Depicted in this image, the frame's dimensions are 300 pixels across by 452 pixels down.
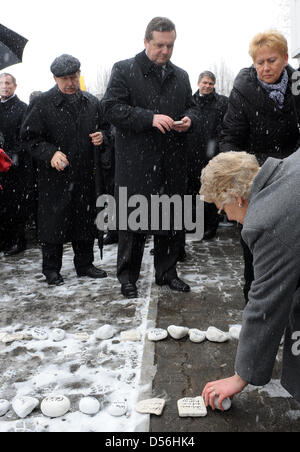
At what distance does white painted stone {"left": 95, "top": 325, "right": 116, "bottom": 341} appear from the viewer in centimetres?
359

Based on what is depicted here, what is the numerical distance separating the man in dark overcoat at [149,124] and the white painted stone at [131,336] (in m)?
0.93

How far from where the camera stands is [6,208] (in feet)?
21.7

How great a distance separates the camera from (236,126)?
12.2ft

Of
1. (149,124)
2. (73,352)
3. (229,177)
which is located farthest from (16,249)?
(229,177)

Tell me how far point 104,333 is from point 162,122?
1.85 m

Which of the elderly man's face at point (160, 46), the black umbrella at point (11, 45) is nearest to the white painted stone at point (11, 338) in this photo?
the elderly man's face at point (160, 46)

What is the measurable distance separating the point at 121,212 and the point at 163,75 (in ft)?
4.33

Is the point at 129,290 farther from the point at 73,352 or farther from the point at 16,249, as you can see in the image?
the point at 16,249

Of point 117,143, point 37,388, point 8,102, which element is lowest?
point 37,388

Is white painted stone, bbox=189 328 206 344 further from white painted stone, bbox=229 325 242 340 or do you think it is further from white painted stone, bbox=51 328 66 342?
white painted stone, bbox=51 328 66 342

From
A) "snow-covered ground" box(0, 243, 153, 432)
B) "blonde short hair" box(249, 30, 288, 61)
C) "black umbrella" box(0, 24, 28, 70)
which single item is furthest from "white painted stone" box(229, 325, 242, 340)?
"black umbrella" box(0, 24, 28, 70)
